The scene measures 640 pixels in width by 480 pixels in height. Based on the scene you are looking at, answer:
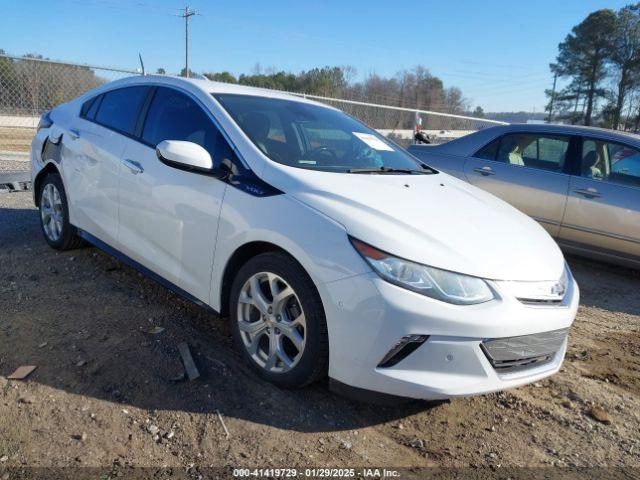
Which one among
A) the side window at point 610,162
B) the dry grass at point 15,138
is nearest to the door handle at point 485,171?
the side window at point 610,162

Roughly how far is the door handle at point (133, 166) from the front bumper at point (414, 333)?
1761mm

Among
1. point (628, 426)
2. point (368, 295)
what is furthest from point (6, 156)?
point (628, 426)

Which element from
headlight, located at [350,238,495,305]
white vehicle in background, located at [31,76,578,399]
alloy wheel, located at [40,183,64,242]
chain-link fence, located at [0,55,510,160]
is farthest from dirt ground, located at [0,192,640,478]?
chain-link fence, located at [0,55,510,160]

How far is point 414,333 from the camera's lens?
2.21 m

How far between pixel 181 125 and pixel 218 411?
6.06 ft

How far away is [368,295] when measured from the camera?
2.23 metres

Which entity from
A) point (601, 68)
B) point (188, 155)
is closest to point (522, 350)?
point (188, 155)

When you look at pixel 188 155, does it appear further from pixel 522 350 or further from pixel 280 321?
pixel 522 350

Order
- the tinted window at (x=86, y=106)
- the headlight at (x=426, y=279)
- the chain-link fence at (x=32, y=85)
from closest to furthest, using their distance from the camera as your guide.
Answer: the headlight at (x=426, y=279)
the tinted window at (x=86, y=106)
the chain-link fence at (x=32, y=85)

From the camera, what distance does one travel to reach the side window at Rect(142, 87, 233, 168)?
3043mm

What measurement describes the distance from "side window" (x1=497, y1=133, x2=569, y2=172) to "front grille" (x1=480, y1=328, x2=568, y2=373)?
11.6ft

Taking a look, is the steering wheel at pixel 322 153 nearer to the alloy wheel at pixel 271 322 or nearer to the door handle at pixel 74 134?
the alloy wheel at pixel 271 322

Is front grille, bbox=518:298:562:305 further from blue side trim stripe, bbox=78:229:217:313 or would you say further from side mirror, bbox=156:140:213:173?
side mirror, bbox=156:140:213:173

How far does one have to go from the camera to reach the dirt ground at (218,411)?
2.25 metres
